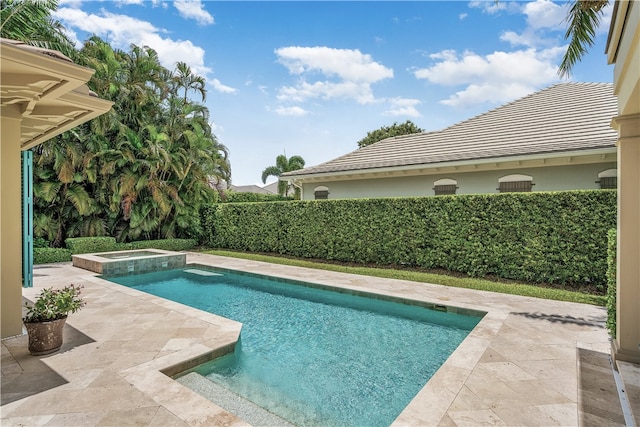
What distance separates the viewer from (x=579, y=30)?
8.19m

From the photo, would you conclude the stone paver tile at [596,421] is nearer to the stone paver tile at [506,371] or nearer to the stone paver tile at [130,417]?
the stone paver tile at [506,371]

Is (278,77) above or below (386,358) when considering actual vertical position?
above

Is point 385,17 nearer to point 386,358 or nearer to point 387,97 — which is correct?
point 387,97

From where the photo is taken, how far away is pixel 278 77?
1738 cm

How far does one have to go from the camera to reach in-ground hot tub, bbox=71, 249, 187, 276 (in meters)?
11.7

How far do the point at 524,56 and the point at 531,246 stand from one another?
9381mm

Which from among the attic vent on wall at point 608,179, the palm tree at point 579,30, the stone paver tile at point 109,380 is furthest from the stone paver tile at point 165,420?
the attic vent on wall at point 608,179

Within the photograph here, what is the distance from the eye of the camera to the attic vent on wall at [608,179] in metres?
9.92

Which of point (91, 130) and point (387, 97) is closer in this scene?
point (91, 130)

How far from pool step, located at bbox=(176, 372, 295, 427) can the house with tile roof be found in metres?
10.6

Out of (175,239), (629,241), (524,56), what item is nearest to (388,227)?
(629,241)

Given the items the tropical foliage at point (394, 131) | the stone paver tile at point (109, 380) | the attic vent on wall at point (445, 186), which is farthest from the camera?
the tropical foliage at point (394, 131)

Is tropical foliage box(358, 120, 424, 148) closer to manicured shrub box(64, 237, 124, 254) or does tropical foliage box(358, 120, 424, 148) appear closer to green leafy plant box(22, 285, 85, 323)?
manicured shrub box(64, 237, 124, 254)

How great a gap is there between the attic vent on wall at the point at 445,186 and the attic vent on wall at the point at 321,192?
16.8 ft
